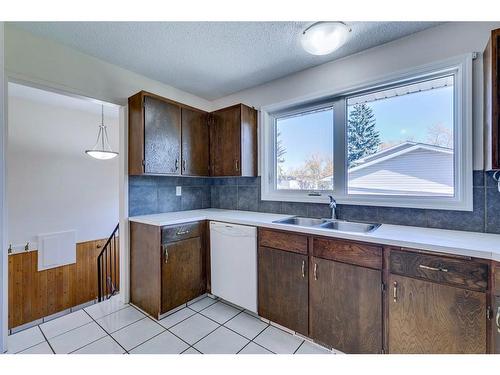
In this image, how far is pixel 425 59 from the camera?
5.78 ft

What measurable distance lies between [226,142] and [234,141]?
5.1 inches

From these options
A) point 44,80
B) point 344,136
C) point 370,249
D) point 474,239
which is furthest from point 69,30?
point 474,239

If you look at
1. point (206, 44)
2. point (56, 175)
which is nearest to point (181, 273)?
point (206, 44)

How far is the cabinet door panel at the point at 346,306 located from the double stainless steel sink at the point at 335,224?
45 cm

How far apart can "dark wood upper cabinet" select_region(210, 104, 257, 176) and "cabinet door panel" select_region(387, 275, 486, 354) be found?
5.75 ft

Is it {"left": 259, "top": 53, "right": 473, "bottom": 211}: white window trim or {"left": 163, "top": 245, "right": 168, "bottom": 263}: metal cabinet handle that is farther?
{"left": 163, "top": 245, "right": 168, "bottom": 263}: metal cabinet handle

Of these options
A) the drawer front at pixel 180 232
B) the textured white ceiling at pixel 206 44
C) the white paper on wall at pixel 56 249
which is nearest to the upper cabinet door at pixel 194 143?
the textured white ceiling at pixel 206 44

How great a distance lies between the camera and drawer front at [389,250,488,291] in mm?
1190

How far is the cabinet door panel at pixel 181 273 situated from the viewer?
209 cm

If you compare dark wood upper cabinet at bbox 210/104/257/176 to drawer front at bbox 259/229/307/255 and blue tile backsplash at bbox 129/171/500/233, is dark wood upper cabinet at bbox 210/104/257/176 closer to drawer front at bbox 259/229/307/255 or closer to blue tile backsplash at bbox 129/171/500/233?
blue tile backsplash at bbox 129/171/500/233

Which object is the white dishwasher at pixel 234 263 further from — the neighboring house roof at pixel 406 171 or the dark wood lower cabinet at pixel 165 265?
the neighboring house roof at pixel 406 171

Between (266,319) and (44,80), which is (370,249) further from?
(44,80)

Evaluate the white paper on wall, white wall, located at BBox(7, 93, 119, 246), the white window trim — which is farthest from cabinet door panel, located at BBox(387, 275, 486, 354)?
white wall, located at BBox(7, 93, 119, 246)
